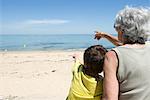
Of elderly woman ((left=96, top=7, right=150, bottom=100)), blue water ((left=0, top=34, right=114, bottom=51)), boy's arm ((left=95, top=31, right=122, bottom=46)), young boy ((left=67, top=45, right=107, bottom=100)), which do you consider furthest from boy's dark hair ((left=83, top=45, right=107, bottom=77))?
blue water ((left=0, top=34, right=114, bottom=51))

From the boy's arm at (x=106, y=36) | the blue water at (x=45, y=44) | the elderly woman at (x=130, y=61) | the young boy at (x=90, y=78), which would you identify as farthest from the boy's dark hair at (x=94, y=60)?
the blue water at (x=45, y=44)

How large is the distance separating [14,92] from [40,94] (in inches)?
28.9

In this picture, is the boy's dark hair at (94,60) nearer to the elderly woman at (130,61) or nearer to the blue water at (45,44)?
the elderly woman at (130,61)

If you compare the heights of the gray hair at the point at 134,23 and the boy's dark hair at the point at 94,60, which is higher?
the gray hair at the point at 134,23

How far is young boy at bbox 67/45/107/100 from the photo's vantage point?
248 centimetres

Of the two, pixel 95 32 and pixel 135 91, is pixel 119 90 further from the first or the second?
pixel 95 32

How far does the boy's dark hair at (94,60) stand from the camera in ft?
8.24

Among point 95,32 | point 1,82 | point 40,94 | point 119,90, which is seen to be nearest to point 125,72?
point 119,90

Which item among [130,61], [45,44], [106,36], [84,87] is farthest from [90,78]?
[45,44]

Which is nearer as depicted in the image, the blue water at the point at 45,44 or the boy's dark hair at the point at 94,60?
the boy's dark hair at the point at 94,60

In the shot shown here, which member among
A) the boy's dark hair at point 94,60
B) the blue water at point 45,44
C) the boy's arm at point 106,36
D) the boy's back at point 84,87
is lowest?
the blue water at point 45,44

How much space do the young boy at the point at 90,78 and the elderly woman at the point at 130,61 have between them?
8.5 inches

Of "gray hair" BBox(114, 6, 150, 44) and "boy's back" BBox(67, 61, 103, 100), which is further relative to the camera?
"boy's back" BBox(67, 61, 103, 100)

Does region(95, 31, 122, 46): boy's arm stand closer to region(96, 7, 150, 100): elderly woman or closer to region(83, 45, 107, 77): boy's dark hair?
region(83, 45, 107, 77): boy's dark hair
